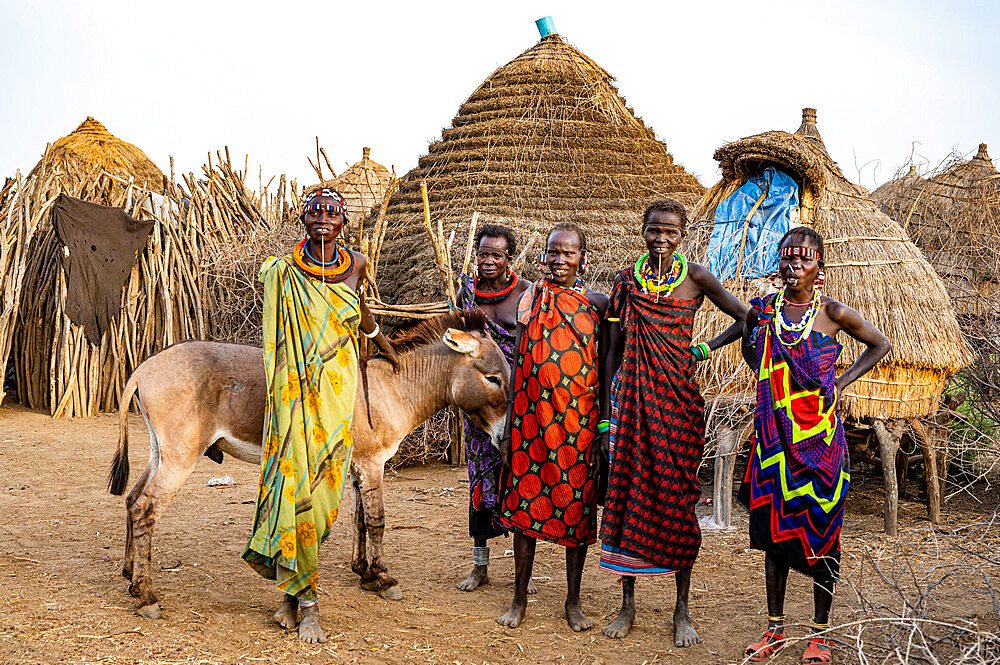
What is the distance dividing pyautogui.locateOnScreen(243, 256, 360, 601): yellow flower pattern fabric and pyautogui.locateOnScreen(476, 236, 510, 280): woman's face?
0.89 meters

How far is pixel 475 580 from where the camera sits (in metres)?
4.86

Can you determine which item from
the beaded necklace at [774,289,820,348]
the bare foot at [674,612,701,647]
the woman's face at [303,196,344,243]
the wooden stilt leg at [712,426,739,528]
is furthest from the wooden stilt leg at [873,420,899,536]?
the woman's face at [303,196,344,243]

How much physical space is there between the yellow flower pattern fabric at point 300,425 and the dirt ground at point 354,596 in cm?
44

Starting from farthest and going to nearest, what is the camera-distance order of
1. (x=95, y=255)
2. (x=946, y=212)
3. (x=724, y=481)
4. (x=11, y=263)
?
(x=946, y=212)
(x=11, y=263)
(x=95, y=255)
(x=724, y=481)

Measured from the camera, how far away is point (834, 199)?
669 cm

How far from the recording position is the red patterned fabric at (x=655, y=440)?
3955mm

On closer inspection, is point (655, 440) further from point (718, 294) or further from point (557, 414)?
point (718, 294)

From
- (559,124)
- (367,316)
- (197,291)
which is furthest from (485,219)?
(367,316)

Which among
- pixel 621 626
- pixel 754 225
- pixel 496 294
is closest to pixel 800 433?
pixel 621 626

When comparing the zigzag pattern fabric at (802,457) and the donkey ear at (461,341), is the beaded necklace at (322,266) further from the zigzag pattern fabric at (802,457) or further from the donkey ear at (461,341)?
the zigzag pattern fabric at (802,457)

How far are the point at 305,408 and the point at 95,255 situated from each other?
23.9ft

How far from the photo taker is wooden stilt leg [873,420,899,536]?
615cm

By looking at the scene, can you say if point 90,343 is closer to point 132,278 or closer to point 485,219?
point 132,278

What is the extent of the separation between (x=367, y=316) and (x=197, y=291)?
6.93m
